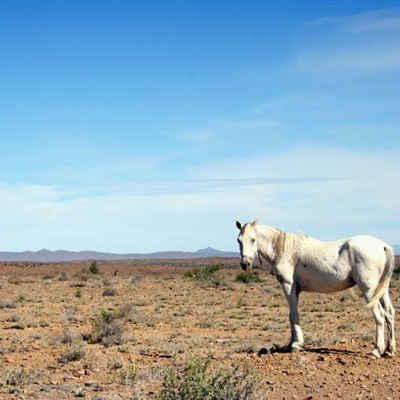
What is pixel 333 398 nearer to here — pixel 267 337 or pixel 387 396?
pixel 387 396

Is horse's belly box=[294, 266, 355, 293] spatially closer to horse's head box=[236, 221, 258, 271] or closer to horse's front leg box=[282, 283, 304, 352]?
horse's front leg box=[282, 283, 304, 352]

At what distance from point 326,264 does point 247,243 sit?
133 cm

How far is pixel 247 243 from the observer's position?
411 inches

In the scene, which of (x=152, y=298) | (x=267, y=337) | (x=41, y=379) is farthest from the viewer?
(x=152, y=298)

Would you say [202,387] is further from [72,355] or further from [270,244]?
[72,355]

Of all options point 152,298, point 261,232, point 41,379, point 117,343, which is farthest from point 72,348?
point 152,298

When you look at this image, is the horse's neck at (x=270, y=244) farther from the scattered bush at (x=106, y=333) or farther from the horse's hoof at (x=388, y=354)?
the scattered bush at (x=106, y=333)

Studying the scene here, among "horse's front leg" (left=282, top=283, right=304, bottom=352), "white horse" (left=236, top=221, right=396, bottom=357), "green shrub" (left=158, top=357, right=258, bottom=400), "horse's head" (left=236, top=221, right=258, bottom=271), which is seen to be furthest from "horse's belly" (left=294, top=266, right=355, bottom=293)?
"green shrub" (left=158, top=357, right=258, bottom=400)

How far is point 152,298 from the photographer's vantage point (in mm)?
27484

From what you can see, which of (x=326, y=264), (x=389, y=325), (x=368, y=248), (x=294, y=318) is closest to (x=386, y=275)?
(x=368, y=248)

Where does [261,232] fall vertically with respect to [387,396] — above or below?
above

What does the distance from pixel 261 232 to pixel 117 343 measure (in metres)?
5.17

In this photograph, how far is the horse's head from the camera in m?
10.3

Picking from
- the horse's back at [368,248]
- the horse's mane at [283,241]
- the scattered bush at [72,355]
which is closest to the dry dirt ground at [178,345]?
the scattered bush at [72,355]
